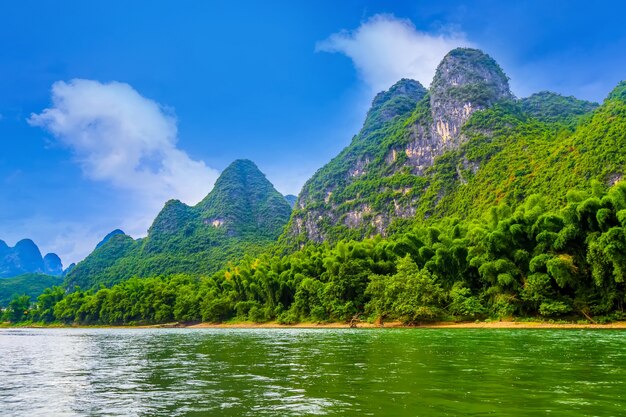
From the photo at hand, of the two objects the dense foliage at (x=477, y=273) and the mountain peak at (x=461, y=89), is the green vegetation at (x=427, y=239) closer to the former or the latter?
the dense foliage at (x=477, y=273)

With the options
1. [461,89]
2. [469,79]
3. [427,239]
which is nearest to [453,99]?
[461,89]

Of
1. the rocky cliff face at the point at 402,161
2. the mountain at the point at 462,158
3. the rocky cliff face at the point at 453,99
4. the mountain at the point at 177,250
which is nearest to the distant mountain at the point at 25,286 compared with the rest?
the mountain at the point at 177,250

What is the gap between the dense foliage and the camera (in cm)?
3559

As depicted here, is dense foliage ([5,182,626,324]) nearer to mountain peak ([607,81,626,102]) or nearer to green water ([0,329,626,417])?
green water ([0,329,626,417])

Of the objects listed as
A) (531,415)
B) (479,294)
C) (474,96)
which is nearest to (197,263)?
(474,96)

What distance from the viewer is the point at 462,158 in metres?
122

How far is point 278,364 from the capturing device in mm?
15477

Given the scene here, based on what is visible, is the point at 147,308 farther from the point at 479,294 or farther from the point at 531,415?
the point at 531,415

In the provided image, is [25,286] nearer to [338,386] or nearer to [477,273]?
[477,273]

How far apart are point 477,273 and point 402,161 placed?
101m

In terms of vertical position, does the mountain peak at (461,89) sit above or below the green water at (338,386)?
above

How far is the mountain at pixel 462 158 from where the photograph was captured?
83431 millimetres

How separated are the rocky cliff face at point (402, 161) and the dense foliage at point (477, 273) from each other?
6517 cm

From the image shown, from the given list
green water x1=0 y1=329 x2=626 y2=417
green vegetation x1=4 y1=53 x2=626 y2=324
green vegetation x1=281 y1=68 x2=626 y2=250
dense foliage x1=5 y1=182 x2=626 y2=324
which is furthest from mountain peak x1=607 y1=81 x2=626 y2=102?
green water x1=0 y1=329 x2=626 y2=417
